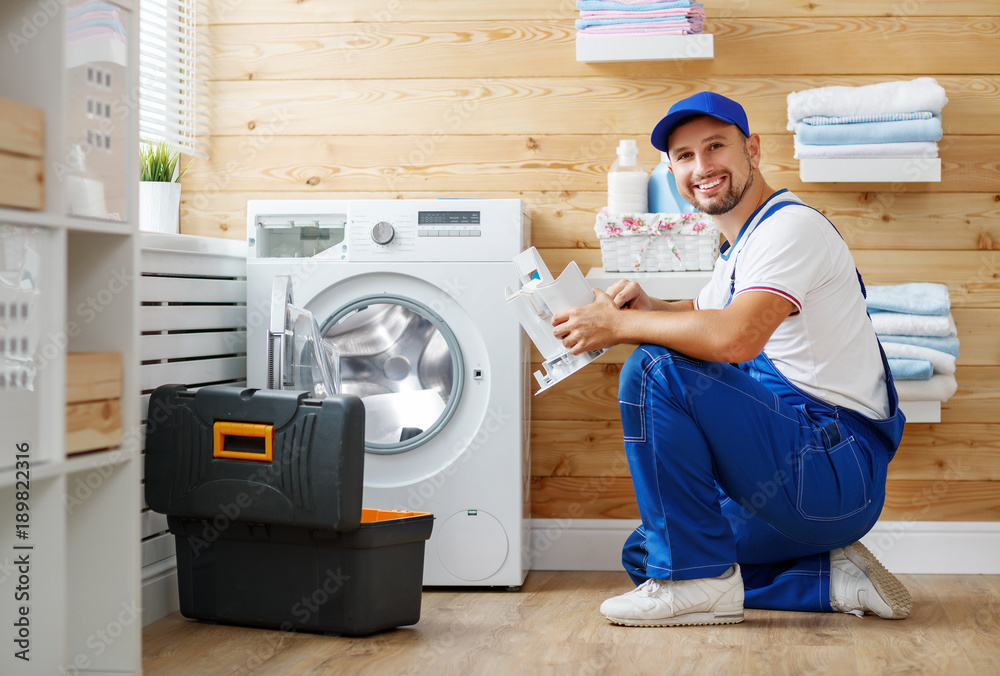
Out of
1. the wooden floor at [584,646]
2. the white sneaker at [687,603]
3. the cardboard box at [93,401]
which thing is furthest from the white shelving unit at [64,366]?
the white sneaker at [687,603]

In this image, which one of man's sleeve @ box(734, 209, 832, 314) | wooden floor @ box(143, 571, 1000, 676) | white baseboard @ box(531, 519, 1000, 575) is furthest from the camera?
white baseboard @ box(531, 519, 1000, 575)

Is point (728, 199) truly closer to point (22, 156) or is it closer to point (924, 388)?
point (924, 388)

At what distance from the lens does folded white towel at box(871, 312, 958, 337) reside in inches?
86.5

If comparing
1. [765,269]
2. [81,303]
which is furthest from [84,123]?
[765,269]

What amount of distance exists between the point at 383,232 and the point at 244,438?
2.06 feet

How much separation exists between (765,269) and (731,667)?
71 cm

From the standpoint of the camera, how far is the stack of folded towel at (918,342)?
2186 millimetres

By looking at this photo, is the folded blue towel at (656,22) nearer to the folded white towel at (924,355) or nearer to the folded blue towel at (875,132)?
the folded blue towel at (875,132)

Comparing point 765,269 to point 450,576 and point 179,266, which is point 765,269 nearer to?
point 450,576

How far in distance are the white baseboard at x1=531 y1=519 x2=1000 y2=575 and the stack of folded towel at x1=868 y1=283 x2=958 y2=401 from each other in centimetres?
42

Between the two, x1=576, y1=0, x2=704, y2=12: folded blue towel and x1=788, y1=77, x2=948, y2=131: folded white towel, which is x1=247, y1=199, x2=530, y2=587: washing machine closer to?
x1=576, y1=0, x2=704, y2=12: folded blue towel

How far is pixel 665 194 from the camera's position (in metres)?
2.32

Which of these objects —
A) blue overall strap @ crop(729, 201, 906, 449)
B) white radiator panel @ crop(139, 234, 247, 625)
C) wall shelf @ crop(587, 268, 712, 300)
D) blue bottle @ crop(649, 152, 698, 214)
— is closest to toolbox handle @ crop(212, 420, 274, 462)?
white radiator panel @ crop(139, 234, 247, 625)

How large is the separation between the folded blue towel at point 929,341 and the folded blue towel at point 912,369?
6cm
